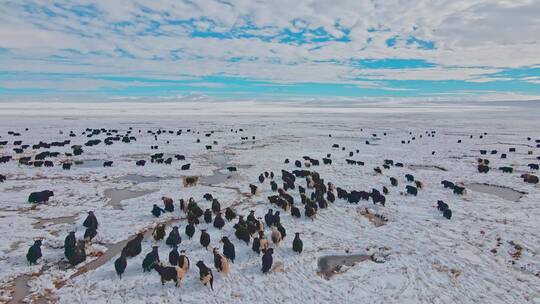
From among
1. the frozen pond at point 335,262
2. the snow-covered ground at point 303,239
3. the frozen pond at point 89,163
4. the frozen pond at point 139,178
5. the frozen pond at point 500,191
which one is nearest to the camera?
the snow-covered ground at point 303,239

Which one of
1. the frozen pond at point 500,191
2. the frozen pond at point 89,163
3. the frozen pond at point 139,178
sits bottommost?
the frozen pond at point 139,178

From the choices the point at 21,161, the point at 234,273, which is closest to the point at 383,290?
the point at 234,273

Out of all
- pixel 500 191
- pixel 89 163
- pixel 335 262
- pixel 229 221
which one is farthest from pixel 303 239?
pixel 89 163

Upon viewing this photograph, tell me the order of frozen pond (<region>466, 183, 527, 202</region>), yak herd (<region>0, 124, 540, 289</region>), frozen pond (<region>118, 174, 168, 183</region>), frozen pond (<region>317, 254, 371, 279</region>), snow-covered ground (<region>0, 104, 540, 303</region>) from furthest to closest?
frozen pond (<region>118, 174, 168, 183</region>) < frozen pond (<region>466, 183, 527, 202</region>) < frozen pond (<region>317, 254, 371, 279</region>) < yak herd (<region>0, 124, 540, 289</region>) < snow-covered ground (<region>0, 104, 540, 303</region>)

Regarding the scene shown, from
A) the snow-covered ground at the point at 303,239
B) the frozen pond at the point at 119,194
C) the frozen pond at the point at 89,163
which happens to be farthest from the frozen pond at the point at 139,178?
the frozen pond at the point at 89,163

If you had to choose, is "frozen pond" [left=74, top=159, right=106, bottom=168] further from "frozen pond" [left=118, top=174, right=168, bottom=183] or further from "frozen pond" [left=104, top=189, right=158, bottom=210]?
"frozen pond" [left=104, top=189, right=158, bottom=210]

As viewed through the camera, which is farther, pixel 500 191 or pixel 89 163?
pixel 89 163

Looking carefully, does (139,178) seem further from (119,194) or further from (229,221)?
(229,221)

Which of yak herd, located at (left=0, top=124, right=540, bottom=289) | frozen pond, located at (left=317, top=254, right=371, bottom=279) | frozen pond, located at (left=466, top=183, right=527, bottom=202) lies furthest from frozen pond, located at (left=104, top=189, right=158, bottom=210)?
frozen pond, located at (left=466, top=183, right=527, bottom=202)

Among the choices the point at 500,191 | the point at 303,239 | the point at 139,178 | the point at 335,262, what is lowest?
the point at 335,262

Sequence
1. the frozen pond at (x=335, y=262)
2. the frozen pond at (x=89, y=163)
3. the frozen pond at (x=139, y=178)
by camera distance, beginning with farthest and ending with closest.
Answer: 1. the frozen pond at (x=89, y=163)
2. the frozen pond at (x=139, y=178)
3. the frozen pond at (x=335, y=262)

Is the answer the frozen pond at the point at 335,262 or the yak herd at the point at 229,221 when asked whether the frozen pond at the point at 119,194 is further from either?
the frozen pond at the point at 335,262
